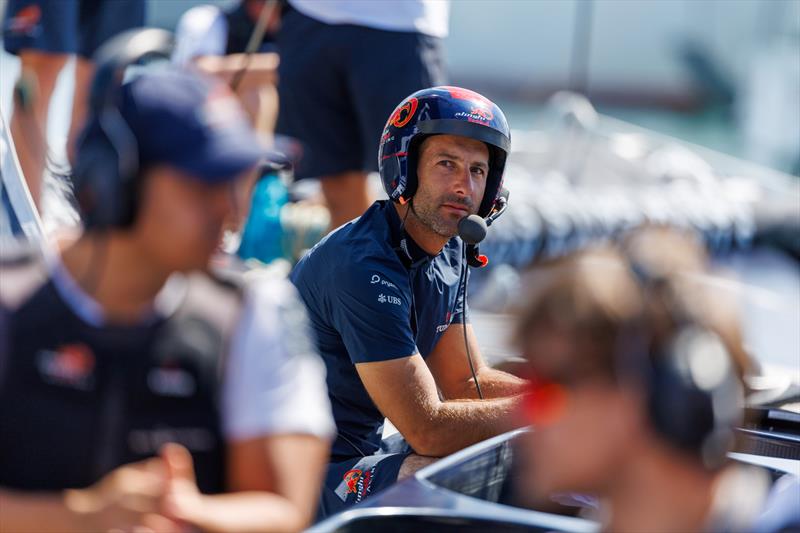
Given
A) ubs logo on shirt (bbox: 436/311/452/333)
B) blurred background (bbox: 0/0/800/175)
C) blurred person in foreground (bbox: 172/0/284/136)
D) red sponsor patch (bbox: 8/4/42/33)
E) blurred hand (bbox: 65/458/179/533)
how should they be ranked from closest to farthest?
blurred hand (bbox: 65/458/179/533)
ubs logo on shirt (bbox: 436/311/452/333)
red sponsor patch (bbox: 8/4/42/33)
blurred person in foreground (bbox: 172/0/284/136)
blurred background (bbox: 0/0/800/175)

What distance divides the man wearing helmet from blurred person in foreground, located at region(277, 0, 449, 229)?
76 centimetres

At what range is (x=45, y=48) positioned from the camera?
380cm

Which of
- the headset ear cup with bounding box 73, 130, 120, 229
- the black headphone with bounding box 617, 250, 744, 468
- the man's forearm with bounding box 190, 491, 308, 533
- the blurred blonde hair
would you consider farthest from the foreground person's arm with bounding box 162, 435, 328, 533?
the black headphone with bounding box 617, 250, 744, 468

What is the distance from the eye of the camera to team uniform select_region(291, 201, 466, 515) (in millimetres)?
3096

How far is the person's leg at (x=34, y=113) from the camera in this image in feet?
11.8

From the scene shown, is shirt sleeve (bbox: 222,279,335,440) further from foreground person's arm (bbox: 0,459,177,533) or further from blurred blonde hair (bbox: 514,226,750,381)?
blurred blonde hair (bbox: 514,226,750,381)

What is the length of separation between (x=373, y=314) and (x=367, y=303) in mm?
34

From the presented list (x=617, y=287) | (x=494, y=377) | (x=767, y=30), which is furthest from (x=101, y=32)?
(x=767, y=30)

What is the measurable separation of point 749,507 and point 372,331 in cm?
162

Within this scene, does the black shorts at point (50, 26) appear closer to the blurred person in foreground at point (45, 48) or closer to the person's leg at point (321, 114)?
the blurred person in foreground at point (45, 48)

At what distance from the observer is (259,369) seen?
1.80m

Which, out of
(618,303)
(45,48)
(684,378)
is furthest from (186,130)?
(45,48)

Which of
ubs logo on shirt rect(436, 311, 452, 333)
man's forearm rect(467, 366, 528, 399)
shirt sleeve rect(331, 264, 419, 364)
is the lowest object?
man's forearm rect(467, 366, 528, 399)

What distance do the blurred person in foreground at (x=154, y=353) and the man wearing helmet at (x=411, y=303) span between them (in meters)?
1.26
